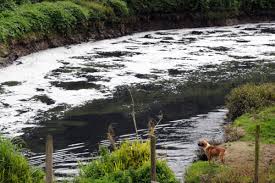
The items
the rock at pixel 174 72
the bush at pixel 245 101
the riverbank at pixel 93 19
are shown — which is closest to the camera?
the bush at pixel 245 101

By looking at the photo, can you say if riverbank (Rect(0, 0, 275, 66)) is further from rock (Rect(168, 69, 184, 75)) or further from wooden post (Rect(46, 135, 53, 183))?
wooden post (Rect(46, 135, 53, 183))

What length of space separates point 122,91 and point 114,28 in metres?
19.3

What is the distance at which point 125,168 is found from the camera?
547 inches

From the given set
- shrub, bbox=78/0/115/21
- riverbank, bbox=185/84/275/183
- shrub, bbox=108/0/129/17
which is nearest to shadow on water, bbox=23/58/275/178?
riverbank, bbox=185/84/275/183

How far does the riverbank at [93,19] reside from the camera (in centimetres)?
3388

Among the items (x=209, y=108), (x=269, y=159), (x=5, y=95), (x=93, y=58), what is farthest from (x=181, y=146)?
(x=93, y=58)

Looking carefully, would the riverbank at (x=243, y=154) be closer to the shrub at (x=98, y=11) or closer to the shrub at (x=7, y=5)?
the shrub at (x=7, y=5)

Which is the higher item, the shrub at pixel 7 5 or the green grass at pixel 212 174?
the shrub at pixel 7 5

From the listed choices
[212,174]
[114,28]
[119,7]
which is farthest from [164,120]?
[119,7]

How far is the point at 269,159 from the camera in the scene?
16172 millimetres

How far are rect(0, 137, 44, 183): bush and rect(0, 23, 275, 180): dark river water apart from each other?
10.5 ft

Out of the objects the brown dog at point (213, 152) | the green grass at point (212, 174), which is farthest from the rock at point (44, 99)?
the brown dog at point (213, 152)

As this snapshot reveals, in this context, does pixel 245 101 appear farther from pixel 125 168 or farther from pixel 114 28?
pixel 114 28

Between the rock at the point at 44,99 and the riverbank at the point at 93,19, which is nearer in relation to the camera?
the rock at the point at 44,99
